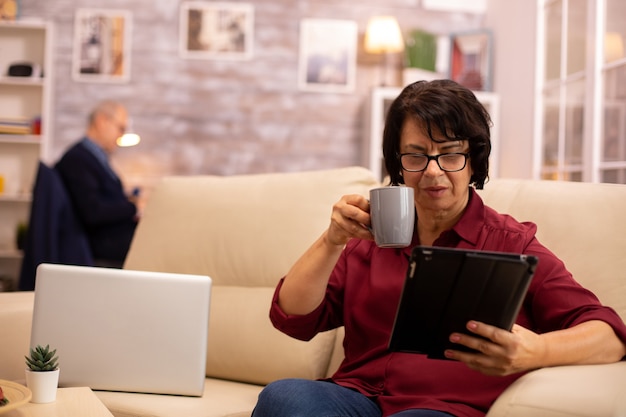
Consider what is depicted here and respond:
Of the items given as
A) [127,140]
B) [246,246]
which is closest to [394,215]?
[246,246]

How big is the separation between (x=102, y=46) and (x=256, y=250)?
336 centimetres

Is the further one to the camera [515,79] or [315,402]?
[515,79]

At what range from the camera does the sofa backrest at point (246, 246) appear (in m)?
2.05

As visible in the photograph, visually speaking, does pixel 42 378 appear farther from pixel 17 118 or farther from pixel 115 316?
pixel 17 118

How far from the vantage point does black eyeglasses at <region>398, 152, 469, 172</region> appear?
1.51 metres

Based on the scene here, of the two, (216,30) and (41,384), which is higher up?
(216,30)

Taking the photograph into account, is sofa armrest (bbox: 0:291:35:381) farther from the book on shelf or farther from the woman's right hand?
the book on shelf

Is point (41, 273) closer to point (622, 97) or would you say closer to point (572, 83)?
point (622, 97)

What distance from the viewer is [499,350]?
123 centimetres

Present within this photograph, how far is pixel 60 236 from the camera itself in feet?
12.8

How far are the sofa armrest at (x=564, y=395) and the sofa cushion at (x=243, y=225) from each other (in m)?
1.01

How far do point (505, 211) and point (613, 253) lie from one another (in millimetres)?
277

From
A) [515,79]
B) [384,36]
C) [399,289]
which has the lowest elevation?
[399,289]

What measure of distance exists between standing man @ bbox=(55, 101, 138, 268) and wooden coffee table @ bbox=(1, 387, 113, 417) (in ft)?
8.25
